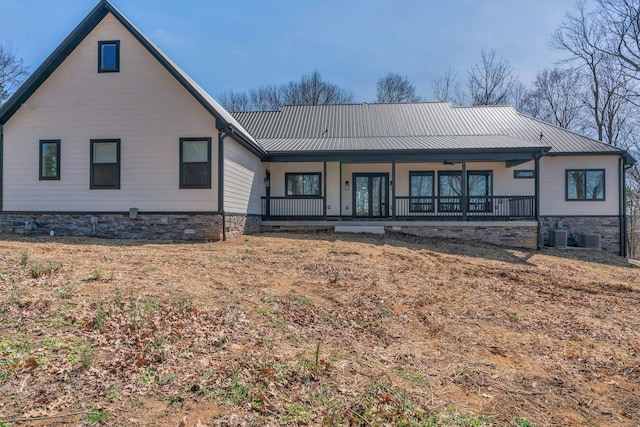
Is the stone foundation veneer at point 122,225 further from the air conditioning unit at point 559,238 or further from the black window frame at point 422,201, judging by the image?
the air conditioning unit at point 559,238


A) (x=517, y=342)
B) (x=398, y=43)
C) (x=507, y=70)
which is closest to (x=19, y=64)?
(x=398, y=43)

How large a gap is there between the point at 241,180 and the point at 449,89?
2566cm

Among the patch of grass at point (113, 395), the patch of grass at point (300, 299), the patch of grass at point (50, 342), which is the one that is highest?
the patch of grass at point (50, 342)

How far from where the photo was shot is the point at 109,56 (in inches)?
460

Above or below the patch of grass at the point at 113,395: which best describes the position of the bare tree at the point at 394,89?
above

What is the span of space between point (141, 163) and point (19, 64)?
21.9m

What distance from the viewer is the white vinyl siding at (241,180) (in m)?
11.7

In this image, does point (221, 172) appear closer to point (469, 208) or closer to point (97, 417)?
point (97, 417)

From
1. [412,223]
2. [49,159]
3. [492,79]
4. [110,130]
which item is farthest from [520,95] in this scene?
[49,159]

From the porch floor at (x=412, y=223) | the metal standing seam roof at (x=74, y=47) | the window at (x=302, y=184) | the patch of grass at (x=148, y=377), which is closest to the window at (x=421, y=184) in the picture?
the porch floor at (x=412, y=223)

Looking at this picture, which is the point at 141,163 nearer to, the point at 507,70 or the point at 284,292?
the point at 284,292

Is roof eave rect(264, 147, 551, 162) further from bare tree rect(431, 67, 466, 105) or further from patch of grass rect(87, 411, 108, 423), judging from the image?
bare tree rect(431, 67, 466, 105)

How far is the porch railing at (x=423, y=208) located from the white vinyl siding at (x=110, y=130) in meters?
4.45

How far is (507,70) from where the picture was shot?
2997cm
